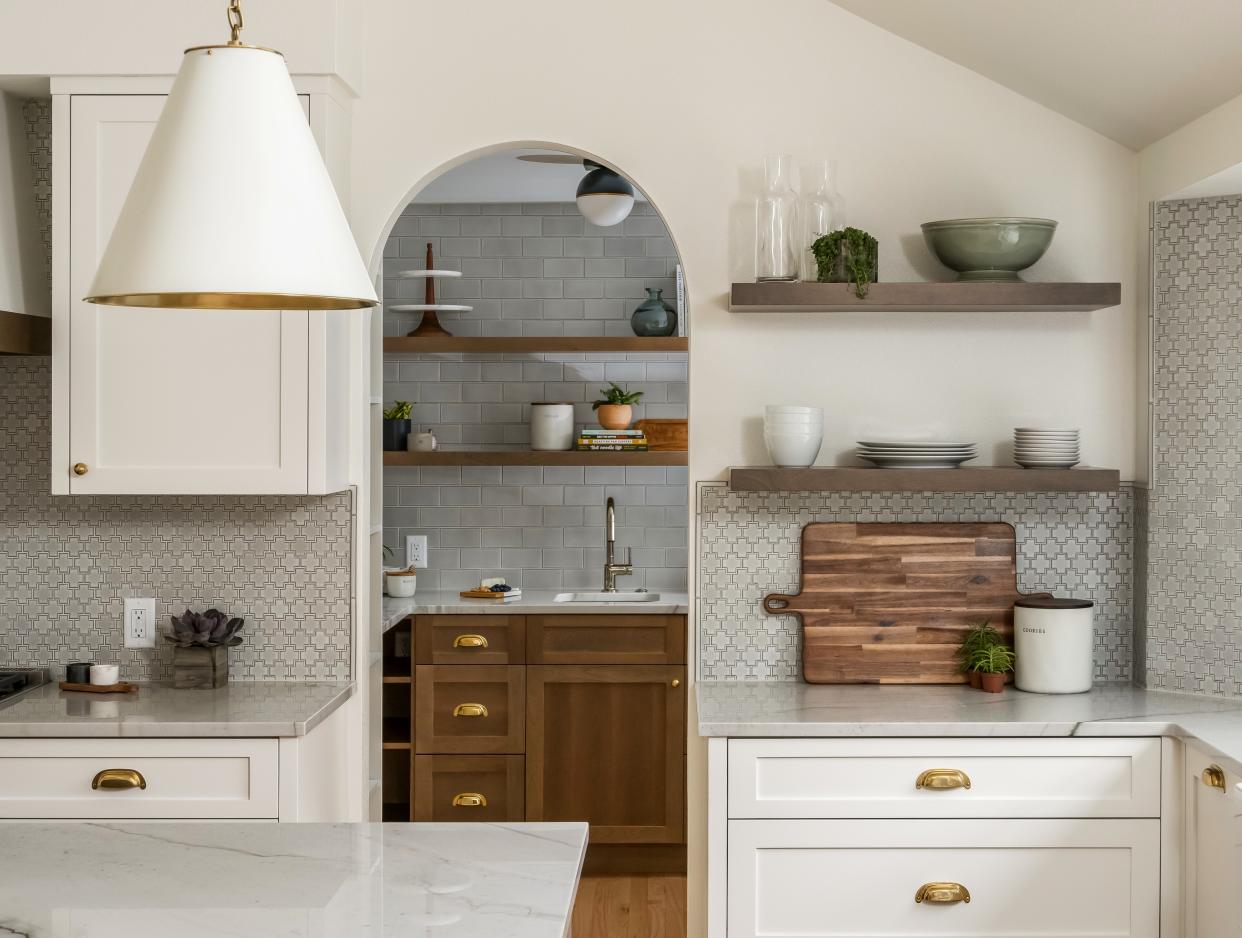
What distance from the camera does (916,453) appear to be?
9.89ft

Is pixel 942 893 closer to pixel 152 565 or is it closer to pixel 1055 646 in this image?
pixel 1055 646

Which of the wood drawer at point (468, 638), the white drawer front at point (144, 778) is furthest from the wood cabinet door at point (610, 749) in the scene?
the white drawer front at point (144, 778)

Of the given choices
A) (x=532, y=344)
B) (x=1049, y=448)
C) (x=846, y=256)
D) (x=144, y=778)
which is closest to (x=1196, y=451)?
(x=1049, y=448)

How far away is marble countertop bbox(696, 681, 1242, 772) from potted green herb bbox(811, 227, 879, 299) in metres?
0.97

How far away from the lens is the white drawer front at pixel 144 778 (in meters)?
2.68

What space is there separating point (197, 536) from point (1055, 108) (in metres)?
2.41

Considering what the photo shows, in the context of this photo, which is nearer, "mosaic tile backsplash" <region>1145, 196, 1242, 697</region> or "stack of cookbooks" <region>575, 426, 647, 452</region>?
"mosaic tile backsplash" <region>1145, 196, 1242, 697</region>

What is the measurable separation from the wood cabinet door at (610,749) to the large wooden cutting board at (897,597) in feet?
3.87

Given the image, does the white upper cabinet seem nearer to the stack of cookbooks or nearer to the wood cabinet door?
the wood cabinet door

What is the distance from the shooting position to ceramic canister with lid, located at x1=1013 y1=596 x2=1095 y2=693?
3041mm

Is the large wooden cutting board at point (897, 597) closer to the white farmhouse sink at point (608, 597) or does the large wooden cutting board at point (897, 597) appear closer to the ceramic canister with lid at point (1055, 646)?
the ceramic canister with lid at point (1055, 646)

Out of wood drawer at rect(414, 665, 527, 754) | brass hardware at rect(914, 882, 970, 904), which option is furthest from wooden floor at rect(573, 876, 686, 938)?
brass hardware at rect(914, 882, 970, 904)

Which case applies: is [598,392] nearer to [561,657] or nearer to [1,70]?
[561,657]

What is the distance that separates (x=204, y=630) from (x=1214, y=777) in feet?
7.44
